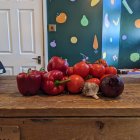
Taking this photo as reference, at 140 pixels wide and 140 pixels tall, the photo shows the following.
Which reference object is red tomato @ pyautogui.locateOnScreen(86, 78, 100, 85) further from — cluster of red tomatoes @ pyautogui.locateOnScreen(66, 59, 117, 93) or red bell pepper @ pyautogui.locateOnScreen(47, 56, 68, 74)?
red bell pepper @ pyautogui.locateOnScreen(47, 56, 68, 74)

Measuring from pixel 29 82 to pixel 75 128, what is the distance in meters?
0.27

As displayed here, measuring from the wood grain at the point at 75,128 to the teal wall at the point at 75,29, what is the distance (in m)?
2.44

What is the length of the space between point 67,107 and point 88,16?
2.53 m

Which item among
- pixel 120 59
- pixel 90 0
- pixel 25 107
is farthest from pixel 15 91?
pixel 120 59

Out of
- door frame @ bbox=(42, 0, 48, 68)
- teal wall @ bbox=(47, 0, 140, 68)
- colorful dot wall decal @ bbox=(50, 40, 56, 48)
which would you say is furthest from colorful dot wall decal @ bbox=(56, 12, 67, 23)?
colorful dot wall decal @ bbox=(50, 40, 56, 48)

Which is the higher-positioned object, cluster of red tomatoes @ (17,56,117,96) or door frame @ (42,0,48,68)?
door frame @ (42,0,48,68)

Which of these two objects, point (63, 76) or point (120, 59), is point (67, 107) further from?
point (120, 59)

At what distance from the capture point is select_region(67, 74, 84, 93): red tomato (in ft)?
3.11

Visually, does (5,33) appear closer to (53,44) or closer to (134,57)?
(53,44)

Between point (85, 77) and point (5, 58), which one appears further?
point (5, 58)

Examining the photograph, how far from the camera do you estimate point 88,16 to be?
10.4ft

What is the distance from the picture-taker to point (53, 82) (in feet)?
3.10

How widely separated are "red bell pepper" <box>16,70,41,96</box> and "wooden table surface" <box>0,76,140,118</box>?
32 mm

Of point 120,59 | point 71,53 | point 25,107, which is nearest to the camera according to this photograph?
point 25,107
